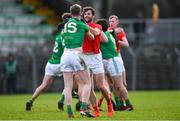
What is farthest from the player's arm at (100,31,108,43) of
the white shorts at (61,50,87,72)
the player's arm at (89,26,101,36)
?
the white shorts at (61,50,87,72)

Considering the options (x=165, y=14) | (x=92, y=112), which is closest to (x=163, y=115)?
(x=92, y=112)

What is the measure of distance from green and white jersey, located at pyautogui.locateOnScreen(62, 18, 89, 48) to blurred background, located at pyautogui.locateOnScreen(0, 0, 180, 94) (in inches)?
768

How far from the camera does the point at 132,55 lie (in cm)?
4050

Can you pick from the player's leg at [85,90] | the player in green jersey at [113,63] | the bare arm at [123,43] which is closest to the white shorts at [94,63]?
the player's leg at [85,90]

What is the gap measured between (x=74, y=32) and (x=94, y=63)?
1362mm

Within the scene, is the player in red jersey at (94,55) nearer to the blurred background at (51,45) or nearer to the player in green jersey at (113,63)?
the player in green jersey at (113,63)

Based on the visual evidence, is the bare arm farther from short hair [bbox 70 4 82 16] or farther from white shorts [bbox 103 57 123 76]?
short hair [bbox 70 4 82 16]

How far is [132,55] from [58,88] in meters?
3.82

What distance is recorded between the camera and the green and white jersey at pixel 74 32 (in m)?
19.8

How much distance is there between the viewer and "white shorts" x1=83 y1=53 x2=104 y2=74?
68.5 ft

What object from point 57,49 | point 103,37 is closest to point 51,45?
point 57,49

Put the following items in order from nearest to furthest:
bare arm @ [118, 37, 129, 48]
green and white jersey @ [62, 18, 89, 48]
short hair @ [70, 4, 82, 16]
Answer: short hair @ [70, 4, 82, 16]
green and white jersey @ [62, 18, 89, 48]
bare arm @ [118, 37, 129, 48]

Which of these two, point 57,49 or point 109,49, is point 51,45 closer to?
point 57,49

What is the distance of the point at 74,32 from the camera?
65.1 feet
